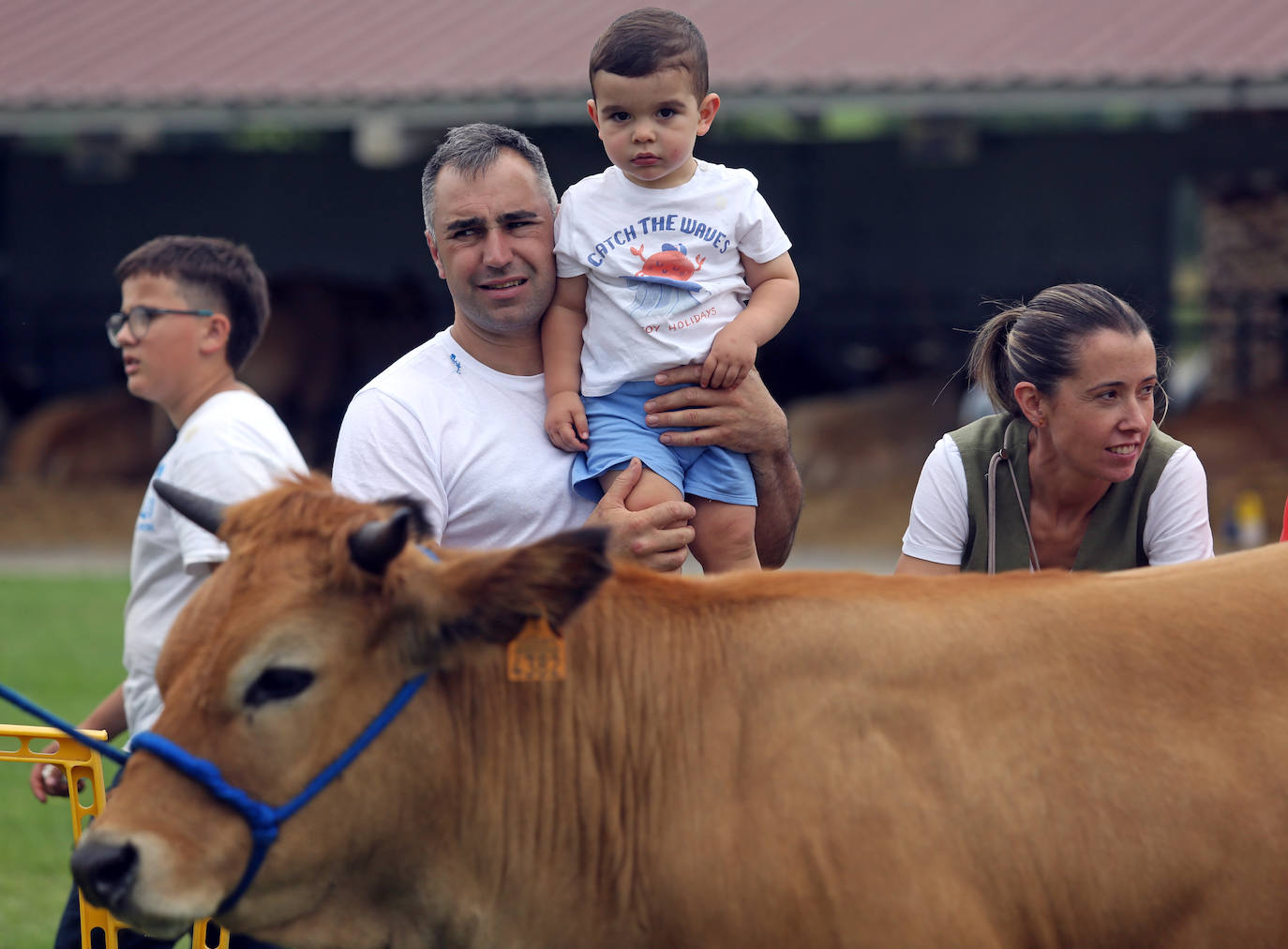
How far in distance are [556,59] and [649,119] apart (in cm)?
1002

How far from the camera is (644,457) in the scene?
387 centimetres

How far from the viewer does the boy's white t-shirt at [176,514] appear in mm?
4141

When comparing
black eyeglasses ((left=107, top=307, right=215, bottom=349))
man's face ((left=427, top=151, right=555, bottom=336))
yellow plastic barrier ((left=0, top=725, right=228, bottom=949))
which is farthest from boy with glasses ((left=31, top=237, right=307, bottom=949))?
man's face ((left=427, top=151, right=555, bottom=336))

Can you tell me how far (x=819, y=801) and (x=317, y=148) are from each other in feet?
58.5

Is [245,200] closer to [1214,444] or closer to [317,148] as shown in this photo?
[317,148]

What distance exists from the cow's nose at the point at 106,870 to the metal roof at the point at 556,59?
1064 centimetres

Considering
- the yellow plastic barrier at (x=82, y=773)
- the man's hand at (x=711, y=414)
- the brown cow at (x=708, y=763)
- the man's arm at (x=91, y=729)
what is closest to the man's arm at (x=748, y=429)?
the man's hand at (x=711, y=414)

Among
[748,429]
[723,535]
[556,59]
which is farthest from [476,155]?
[556,59]

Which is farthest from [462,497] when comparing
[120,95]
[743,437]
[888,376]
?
[888,376]

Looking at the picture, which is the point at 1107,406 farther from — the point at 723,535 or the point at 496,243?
the point at 496,243

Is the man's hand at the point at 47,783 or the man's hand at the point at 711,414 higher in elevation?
the man's hand at the point at 711,414

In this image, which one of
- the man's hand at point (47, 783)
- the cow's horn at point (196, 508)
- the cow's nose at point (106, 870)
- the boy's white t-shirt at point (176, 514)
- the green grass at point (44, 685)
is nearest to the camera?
the cow's nose at point (106, 870)

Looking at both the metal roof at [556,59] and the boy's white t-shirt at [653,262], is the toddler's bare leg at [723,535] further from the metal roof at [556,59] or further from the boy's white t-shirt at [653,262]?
the metal roof at [556,59]

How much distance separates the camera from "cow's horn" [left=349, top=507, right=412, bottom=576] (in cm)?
279
